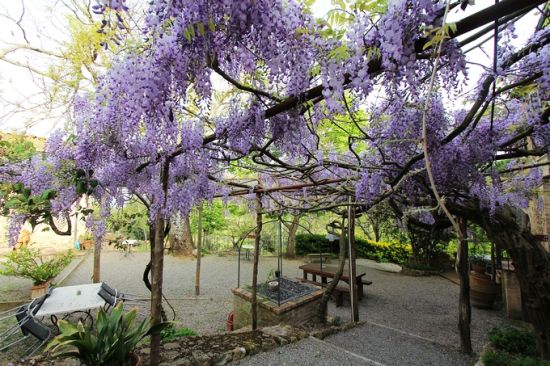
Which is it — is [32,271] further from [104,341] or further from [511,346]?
[511,346]

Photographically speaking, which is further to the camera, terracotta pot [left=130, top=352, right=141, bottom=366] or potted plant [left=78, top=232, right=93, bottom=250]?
potted plant [left=78, top=232, right=93, bottom=250]

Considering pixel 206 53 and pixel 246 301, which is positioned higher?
pixel 206 53

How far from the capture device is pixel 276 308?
165 inches

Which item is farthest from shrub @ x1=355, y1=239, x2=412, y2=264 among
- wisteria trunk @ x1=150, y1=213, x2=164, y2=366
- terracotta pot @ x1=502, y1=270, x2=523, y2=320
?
wisteria trunk @ x1=150, y1=213, x2=164, y2=366

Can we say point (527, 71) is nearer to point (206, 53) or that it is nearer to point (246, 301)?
point (206, 53)

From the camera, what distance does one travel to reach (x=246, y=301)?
14.9 feet

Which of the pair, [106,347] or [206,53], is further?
[106,347]

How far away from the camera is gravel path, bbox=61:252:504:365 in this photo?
3.29 m

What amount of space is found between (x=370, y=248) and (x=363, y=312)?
5.90 m

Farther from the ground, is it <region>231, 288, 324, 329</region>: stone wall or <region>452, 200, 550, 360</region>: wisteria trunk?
<region>452, 200, 550, 360</region>: wisteria trunk

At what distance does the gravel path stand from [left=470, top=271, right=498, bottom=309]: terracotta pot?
18 centimetres

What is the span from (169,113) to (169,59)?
1.26ft

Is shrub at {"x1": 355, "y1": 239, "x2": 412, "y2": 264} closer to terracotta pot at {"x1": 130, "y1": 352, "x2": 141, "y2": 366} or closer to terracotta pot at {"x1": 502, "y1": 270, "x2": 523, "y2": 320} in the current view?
terracotta pot at {"x1": 502, "y1": 270, "x2": 523, "y2": 320}

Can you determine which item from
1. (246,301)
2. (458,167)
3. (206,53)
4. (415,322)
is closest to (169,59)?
(206,53)
